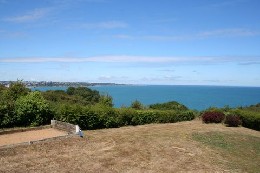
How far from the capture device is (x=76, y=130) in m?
20.2

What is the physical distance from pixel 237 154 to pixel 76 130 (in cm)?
1009

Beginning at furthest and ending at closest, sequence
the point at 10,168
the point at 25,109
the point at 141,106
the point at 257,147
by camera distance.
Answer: the point at 141,106, the point at 25,109, the point at 257,147, the point at 10,168

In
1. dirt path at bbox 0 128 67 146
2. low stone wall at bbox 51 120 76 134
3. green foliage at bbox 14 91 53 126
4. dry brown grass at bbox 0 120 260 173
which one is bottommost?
dry brown grass at bbox 0 120 260 173

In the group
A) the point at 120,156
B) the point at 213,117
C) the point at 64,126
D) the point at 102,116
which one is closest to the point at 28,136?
the point at 64,126

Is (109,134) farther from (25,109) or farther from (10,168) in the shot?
(10,168)

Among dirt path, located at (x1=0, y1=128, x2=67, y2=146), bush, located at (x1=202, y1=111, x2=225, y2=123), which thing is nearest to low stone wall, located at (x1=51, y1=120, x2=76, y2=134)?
dirt path, located at (x1=0, y1=128, x2=67, y2=146)

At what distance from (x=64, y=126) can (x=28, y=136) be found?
9.84 ft

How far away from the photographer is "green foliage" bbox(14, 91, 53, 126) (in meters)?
A: 23.3

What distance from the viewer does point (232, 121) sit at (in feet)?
92.1

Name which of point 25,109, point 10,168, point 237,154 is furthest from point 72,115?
point 237,154

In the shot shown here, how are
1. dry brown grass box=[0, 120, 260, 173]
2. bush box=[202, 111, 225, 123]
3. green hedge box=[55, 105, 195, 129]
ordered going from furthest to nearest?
bush box=[202, 111, 225, 123] → green hedge box=[55, 105, 195, 129] → dry brown grass box=[0, 120, 260, 173]

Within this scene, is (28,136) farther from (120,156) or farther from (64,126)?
(120,156)

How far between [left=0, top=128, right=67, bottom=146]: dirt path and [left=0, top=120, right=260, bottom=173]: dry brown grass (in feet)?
6.08

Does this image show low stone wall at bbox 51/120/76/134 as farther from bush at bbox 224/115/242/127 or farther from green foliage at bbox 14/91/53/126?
bush at bbox 224/115/242/127
